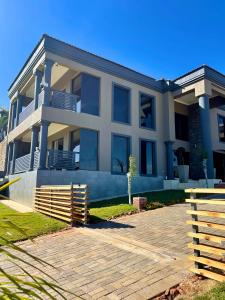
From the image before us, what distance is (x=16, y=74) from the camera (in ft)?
72.9

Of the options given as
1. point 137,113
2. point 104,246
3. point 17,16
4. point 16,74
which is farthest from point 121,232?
point 16,74

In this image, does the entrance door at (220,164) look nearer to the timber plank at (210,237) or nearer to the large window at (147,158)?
the large window at (147,158)

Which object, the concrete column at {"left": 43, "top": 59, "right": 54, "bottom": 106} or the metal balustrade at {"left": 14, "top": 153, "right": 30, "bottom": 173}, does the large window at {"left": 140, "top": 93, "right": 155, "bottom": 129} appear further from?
the metal balustrade at {"left": 14, "top": 153, "right": 30, "bottom": 173}

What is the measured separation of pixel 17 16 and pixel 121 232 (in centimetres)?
960

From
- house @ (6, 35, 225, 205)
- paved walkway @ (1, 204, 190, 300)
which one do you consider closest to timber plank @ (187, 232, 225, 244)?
paved walkway @ (1, 204, 190, 300)

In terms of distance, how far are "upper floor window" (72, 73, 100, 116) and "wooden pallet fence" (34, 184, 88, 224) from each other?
273 inches

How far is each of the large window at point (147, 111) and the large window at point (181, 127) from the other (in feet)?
16.7

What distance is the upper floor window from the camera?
676 inches

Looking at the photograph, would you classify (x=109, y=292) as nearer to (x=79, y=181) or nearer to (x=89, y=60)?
(x=79, y=181)

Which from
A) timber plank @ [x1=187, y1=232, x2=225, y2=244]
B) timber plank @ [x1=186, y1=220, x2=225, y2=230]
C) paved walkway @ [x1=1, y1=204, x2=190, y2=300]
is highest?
timber plank @ [x1=186, y1=220, x2=225, y2=230]

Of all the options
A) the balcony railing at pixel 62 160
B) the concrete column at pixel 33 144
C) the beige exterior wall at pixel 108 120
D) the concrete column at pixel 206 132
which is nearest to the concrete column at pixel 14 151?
the concrete column at pixel 33 144

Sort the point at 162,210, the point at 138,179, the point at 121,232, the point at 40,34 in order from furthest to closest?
the point at 138,179
the point at 40,34
the point at 162,210
the point at 121,232

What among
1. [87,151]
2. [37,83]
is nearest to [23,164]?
[87,151]

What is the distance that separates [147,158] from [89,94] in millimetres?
7027
